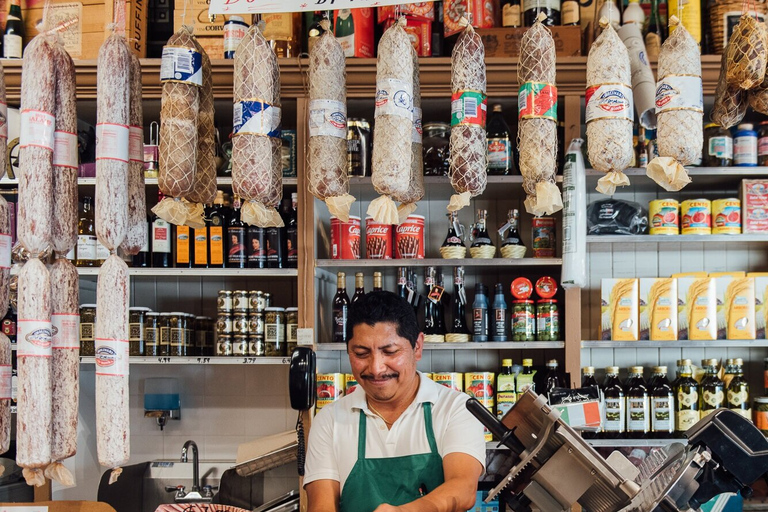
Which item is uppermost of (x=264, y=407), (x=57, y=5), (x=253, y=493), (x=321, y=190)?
(x=57, y=5)

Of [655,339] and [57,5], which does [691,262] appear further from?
[57,5]

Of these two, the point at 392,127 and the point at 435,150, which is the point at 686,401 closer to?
the point at 435,150

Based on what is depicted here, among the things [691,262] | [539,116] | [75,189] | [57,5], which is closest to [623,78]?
[539,116]

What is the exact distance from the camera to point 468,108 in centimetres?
207

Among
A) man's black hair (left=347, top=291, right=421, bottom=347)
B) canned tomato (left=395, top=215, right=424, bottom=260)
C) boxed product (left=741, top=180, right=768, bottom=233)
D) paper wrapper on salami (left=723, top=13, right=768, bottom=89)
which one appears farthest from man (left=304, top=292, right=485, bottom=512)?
boxed product (left=741, top=180, right=768, bottom=233)

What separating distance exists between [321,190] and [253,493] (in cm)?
213

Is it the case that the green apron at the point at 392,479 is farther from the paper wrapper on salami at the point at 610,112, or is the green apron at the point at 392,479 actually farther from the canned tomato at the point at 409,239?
the canned tomato at the point at 409,239

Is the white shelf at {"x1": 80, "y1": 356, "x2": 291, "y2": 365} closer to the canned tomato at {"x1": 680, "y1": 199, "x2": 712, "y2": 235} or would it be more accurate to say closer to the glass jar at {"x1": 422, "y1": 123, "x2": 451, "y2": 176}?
the glass jar at {"x1": 422, "y1": 123, "x2": 451, "y2": 176}

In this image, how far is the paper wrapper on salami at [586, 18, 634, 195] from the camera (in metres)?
1.97

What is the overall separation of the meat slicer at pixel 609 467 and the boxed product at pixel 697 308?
1710 mm

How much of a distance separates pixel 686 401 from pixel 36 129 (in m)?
2.80

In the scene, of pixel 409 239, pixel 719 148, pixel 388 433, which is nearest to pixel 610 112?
pixel 388 433

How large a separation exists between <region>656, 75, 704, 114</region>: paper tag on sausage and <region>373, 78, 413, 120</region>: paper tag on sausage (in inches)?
26.7

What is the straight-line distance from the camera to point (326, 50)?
2.11 meters
